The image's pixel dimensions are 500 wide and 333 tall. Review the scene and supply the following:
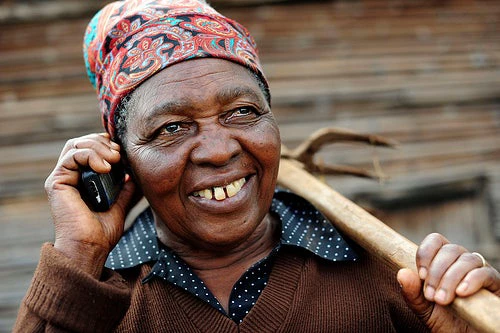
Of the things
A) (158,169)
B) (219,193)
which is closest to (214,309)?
(219,193)

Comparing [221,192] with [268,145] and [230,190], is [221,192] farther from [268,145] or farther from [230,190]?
[268,145]

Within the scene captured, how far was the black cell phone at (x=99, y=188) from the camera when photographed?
230cm

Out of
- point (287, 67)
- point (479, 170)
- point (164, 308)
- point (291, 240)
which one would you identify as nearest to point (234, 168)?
point (291, 240)

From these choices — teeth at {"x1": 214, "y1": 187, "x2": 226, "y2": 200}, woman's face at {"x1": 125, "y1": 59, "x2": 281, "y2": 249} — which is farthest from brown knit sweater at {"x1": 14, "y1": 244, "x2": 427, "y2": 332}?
teeth at {"x1": 214, "y1": 187, "x2": 226, "y2": 200}

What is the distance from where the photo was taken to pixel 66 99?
449 cm

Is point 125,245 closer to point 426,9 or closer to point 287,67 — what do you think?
point 287,67

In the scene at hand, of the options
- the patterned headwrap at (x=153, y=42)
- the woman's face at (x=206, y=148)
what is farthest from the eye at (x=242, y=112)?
the patterned headwrap at (x=153, y=42)

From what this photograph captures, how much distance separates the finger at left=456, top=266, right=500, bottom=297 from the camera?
1731 mm

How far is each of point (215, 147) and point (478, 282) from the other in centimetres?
93

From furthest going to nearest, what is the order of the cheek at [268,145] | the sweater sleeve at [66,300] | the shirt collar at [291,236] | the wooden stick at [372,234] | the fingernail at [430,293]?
the shirt collar at [291,236] < the cheek at [268,145] < the sweater sleeve at [66,300] < the fingernail at [430,293] < the wooden stick at [372,234]

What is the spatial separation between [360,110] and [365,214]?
245cm

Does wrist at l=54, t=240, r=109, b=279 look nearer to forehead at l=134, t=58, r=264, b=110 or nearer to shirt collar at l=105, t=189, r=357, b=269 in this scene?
shirt collar at l=105, t=189, r=357, b=269

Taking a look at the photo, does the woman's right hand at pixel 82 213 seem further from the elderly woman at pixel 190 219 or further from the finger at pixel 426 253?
the finger at pixel 426 253

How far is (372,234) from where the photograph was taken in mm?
2207
